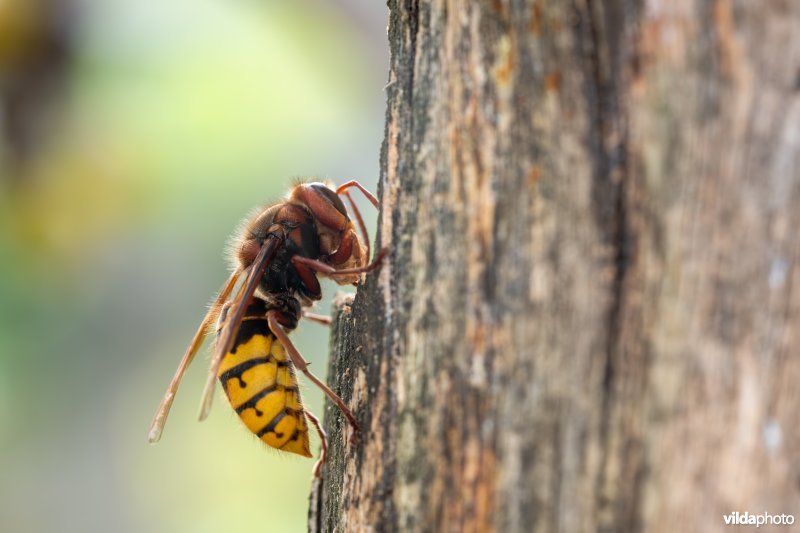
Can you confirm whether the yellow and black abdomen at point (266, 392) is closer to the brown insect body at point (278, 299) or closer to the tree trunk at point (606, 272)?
the brown insect body at point (278, 299)

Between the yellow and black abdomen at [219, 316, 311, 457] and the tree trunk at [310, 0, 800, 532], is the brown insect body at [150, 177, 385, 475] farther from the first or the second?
the tree trunk at [310, 0, 800, 532]

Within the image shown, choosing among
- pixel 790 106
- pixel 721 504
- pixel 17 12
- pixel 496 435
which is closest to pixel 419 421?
pixel 496 435

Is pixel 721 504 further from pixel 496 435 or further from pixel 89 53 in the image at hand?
pixel 89 53

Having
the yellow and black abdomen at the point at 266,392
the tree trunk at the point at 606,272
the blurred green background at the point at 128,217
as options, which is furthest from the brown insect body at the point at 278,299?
the blurred green background at the point at 128,217

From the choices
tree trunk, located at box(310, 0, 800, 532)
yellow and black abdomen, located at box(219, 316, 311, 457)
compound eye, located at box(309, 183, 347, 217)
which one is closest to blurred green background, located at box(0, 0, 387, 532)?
compound eye, located at box(309, 183, 347, 217)

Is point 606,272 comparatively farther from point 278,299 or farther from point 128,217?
point 128,217

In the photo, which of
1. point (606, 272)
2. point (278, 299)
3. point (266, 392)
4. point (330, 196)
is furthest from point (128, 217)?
point (606, 272)
